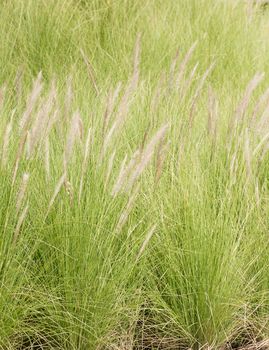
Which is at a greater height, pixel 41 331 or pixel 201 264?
pixel 201 264

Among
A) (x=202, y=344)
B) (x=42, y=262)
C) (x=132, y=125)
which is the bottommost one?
(x=202, y=344)

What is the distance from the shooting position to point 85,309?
68.1 inches

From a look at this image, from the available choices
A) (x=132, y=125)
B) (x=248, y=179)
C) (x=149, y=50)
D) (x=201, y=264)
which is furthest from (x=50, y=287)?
(x=149, y=50)

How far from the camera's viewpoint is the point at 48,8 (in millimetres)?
4008

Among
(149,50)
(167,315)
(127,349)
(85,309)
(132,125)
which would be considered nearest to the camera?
(85,309)

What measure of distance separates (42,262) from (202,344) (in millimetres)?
529

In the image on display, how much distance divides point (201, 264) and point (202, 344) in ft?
0.81

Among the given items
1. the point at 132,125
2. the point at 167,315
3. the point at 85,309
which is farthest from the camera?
the point at 132,125

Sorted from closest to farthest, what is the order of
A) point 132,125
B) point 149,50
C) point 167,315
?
1. point 167,315
2. point 132,125
3. point 149,50

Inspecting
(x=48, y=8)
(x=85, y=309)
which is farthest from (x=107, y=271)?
(x=48, y=8)

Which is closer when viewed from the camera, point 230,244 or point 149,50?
point 230,244

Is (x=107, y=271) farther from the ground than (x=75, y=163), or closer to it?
closer to it

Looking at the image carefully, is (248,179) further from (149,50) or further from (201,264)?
(149,50)

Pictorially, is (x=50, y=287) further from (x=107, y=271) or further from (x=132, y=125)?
(x=132, y=125)
